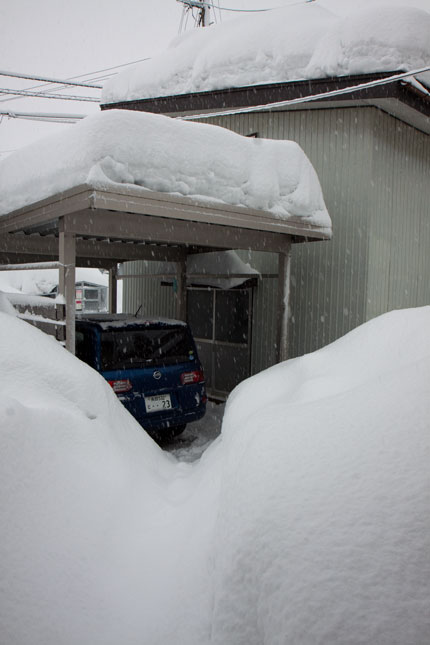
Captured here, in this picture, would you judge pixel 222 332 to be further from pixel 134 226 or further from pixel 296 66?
pixel 296 66

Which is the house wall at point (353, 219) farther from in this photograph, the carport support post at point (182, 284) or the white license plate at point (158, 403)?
the white license plate at point (158, 403)

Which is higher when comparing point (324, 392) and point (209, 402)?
point (324, 392)

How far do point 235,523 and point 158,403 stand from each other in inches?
143

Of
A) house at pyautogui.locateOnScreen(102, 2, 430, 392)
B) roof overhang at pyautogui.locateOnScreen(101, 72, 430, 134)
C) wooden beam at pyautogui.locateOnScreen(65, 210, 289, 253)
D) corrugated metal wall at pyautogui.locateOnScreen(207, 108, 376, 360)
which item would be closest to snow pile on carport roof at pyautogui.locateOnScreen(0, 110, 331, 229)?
wooden beam at pyautogui.locateOnScreen(65, 210, 289, 253)

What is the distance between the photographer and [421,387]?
1.81m

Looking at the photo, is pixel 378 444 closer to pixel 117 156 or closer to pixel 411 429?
pixel 411 429

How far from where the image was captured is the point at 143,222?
4.88 meters

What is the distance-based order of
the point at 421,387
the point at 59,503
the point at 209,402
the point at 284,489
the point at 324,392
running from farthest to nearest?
the point at 209,402 → the point at 324,392 → the point at 59,503 → the point at 421,387 → the point at 284,489

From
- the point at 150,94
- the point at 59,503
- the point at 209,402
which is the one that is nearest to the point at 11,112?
the point at 150,94

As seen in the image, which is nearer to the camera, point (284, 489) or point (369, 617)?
point (369, 617)

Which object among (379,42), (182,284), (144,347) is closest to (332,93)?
(379,42)

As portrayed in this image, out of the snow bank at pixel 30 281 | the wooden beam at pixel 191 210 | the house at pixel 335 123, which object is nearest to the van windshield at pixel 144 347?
the wooden beam at pixel 191 210

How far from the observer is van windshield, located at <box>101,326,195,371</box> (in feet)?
16.1

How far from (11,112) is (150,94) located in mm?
6010
